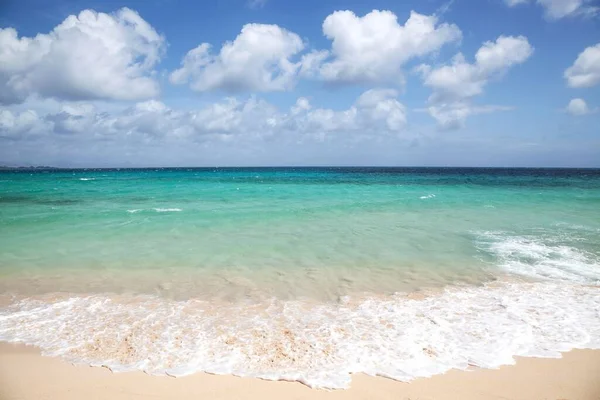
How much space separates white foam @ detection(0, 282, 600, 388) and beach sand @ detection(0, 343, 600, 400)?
16 centimetres

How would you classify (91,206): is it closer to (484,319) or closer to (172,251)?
(172,251)


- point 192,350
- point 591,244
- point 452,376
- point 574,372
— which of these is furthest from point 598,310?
point 192,350

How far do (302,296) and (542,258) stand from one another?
23.5 ft

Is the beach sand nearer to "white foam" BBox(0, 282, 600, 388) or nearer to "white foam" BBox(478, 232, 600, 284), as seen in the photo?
"white foam" BBox(0, 282, 600, 388)

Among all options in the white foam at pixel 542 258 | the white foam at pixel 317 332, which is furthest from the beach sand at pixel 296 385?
the white foam at pixel 542 258

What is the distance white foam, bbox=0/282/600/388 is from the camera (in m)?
4.50

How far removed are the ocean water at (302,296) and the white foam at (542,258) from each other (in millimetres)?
58

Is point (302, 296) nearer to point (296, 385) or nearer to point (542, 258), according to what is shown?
point (296, 385)

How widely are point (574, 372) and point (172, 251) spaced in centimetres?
985

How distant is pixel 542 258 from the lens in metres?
9.36

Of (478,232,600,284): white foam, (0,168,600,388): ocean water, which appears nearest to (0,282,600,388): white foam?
(0,168,600,388): ocean water

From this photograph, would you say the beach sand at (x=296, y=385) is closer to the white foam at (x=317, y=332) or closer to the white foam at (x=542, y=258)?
the white foam at (x=317, y=332)

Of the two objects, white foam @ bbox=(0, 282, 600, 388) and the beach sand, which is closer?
the beach sand

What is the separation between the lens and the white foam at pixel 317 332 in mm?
4496
